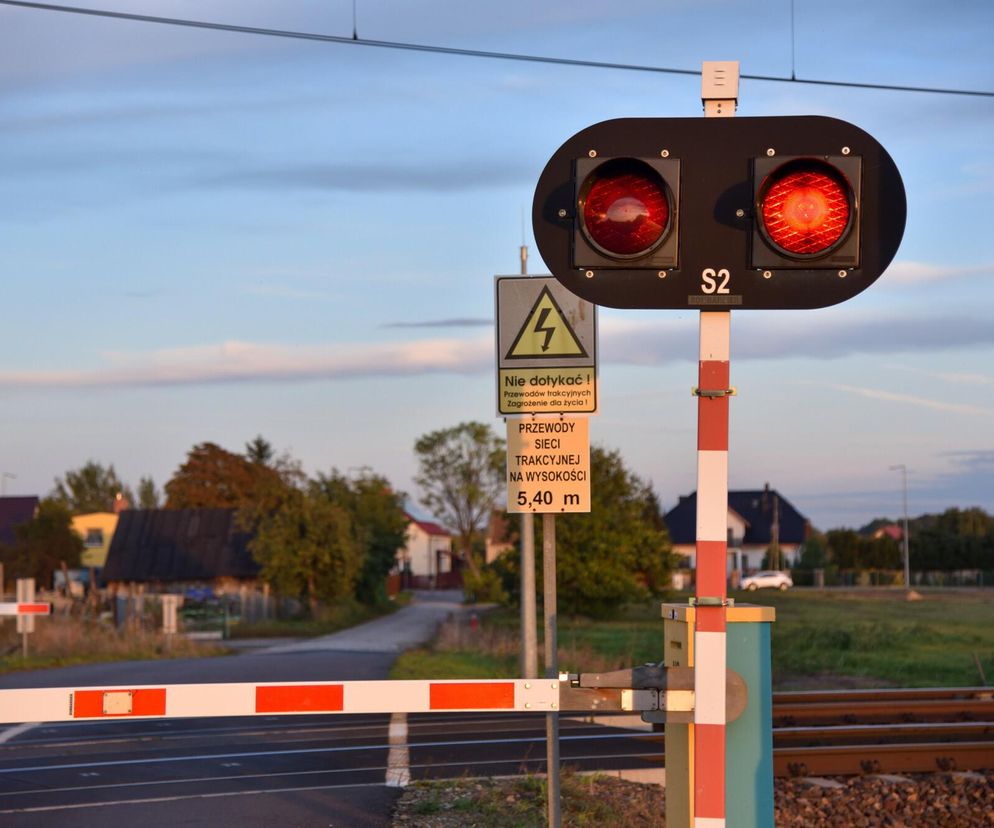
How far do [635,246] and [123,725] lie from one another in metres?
11.7

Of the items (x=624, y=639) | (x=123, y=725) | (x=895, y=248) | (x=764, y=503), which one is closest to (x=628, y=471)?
(x=624, y=639)

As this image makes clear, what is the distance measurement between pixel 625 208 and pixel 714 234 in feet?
1.03

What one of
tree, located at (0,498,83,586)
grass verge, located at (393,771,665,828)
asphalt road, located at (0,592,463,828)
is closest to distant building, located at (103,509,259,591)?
tree, located at (0,498,83,586)

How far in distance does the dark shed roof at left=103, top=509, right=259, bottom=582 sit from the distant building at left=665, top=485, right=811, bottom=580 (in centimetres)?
4621

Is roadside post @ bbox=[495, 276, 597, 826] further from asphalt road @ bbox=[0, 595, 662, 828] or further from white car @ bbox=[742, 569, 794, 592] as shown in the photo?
white car @ bbox=[742, 569, 794, 592]

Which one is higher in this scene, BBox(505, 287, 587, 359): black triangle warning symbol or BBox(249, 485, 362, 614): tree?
BBox(505, 287, 587, 359): black triangle warning symbol

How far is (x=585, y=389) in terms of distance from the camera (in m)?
7.92

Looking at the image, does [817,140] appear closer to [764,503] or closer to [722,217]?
[722,217]

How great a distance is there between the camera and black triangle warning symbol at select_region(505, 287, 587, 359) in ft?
25.9

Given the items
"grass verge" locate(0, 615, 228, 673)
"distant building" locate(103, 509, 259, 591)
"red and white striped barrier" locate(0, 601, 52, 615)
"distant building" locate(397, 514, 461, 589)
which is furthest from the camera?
"distant building" locate(397, 514, 461, 589)

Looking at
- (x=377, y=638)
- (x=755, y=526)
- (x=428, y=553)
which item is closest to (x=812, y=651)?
(x=377, y=638)

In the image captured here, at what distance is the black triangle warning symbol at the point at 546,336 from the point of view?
790 centimetres

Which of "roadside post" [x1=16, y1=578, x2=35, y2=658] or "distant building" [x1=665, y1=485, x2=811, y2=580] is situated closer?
"roadside post" [x1=16, y1=578, x2=35, y2=658]

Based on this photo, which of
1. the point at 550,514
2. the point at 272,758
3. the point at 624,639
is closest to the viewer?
the point at 550,514
